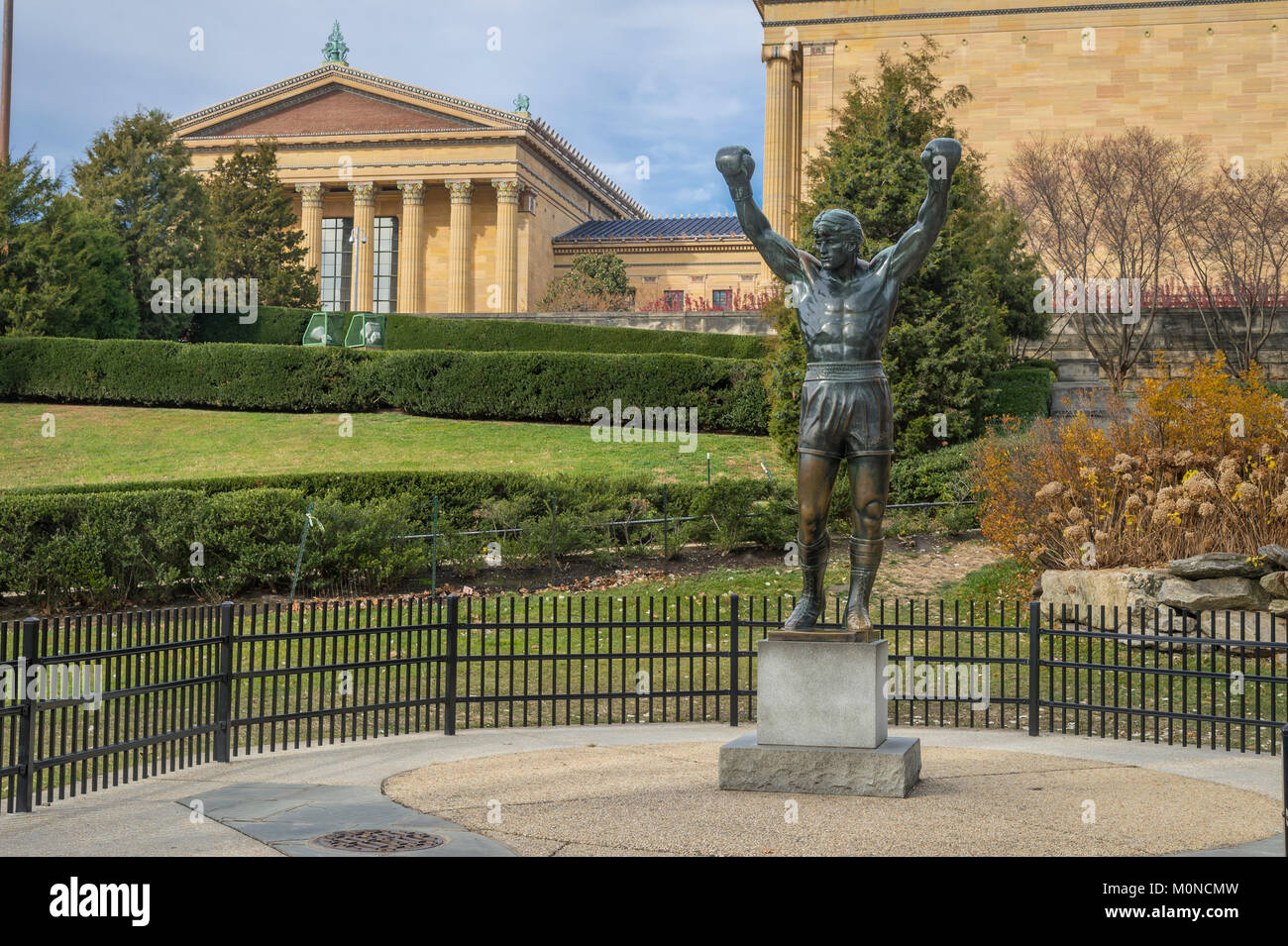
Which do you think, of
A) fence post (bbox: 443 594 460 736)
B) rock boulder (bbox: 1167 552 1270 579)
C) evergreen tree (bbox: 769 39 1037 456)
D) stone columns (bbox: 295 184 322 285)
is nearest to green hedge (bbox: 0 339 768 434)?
evergreen tree (bbox: 769 39 1037 456)

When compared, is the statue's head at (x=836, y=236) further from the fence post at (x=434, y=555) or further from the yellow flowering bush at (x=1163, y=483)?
the fence post at (x=434, y=555)

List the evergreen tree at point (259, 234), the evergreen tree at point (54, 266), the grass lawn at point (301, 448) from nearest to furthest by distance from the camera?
1. the grass lawn at point (301, 448)
2. the evergreen tree at point (54, 266)
3. the evergreen tree at point (259, 234)

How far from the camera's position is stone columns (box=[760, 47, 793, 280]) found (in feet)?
142

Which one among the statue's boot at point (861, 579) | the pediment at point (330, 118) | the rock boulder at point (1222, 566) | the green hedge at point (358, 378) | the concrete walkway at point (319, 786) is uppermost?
the pediment at point (330, 118)

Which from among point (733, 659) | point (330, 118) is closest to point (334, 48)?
point (330, 118)

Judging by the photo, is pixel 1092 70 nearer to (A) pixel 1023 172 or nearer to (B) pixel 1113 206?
(A) pixel 1023 172

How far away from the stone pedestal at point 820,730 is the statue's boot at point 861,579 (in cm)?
19

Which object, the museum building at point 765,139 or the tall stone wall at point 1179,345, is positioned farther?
the museum building at point 765,139

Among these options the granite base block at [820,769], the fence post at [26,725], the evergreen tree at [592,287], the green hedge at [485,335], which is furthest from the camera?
the evergreen tree at [592,287]

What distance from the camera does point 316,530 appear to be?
17312mm

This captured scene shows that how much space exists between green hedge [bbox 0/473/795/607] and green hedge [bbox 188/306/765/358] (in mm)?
14931

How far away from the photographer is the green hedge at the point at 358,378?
29375 millimetres

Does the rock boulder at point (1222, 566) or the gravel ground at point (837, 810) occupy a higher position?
the rock boulder at point (1222, 566)

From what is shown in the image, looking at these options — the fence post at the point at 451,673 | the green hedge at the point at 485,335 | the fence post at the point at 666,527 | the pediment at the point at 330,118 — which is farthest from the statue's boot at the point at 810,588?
the pediment at the point at 330,118
